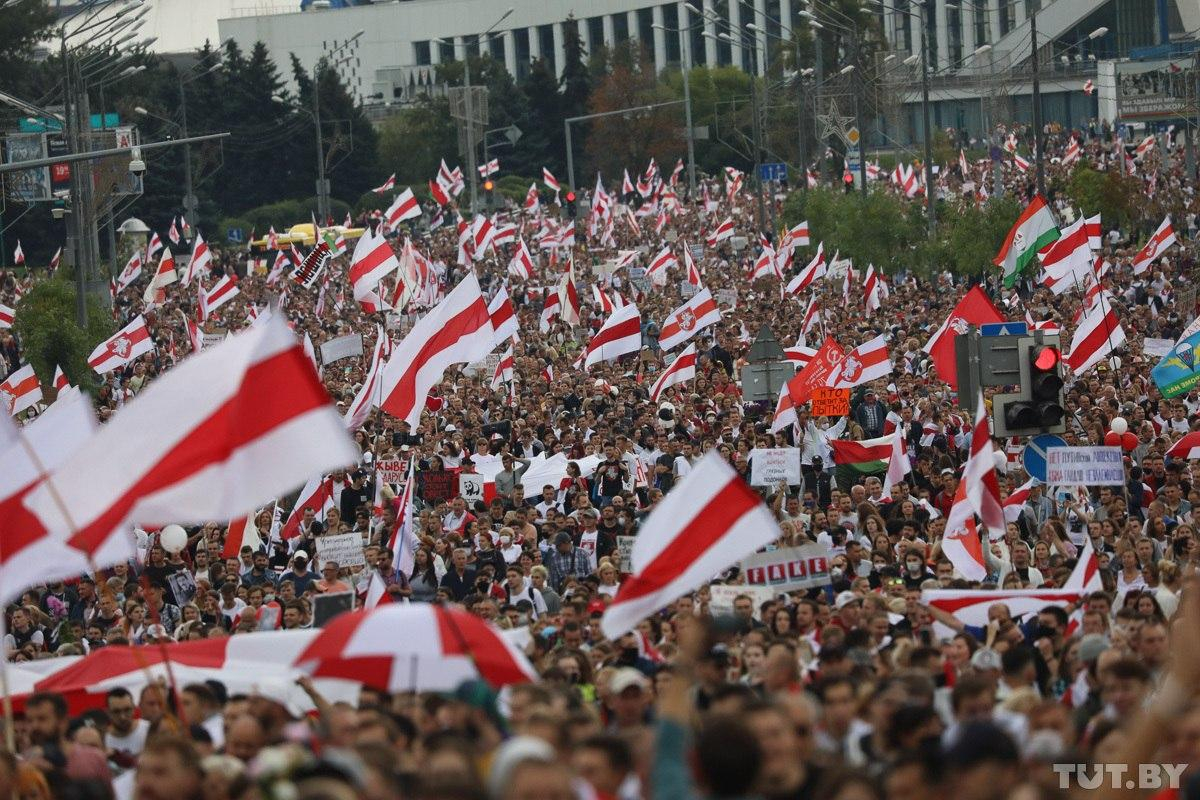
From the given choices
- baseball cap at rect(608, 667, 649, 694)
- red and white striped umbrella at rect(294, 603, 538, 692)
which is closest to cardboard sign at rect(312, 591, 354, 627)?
baseball cap at rect(608, 667, 649, 694)

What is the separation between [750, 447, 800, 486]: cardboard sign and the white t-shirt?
884 cm

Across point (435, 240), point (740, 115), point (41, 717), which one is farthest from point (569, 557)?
point (740, 115)

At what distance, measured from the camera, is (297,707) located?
10.5m

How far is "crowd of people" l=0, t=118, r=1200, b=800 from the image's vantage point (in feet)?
20.2

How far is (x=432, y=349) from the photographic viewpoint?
60.7 feet

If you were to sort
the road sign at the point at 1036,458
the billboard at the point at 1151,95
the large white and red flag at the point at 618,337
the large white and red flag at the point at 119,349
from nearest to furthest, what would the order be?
1. the road sign at the point at 1036,458
2. the large white and red flag at the point at 618,337
3. the large white and red flag at the point at 119,349
4. the billboard at the point at 1151,95

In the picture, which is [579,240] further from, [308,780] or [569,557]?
[308,780]

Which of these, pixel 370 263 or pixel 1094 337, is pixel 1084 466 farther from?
pixel 370 263

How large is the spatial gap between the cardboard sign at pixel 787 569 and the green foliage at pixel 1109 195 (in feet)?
120

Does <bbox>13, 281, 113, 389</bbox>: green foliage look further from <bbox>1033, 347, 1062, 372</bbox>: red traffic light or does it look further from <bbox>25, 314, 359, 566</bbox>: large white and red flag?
<bbox>25, 314, 359, 566</bbox>: large white and red flag

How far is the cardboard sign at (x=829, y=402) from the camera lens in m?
21.8

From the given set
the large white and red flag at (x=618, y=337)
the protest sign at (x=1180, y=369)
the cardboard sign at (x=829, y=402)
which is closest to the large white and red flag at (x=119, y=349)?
the large white and red flag at (x=618, y=337)
